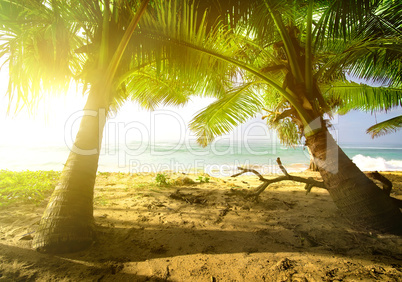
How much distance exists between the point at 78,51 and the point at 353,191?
135 inches

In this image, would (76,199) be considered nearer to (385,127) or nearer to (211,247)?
(211,247)

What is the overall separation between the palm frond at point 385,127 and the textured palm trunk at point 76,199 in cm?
918

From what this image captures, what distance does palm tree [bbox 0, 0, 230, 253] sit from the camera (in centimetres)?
166

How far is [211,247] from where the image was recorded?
1728 millimetres

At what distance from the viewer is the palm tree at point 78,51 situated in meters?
1.66

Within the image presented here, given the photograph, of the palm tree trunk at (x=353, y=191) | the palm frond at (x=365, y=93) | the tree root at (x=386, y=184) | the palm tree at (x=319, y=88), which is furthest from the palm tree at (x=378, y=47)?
the tree root at (x=386, y=184)

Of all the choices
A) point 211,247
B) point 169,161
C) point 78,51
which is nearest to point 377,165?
point 169,161

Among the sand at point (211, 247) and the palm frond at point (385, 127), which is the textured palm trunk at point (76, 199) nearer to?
the sand at point (211, 247)

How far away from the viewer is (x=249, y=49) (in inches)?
119

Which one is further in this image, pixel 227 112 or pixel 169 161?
pixel 169 161

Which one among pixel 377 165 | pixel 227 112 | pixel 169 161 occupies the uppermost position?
pixel 227 112

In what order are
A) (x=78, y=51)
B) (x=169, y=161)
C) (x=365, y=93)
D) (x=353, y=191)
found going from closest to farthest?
Result: (x=353, y=191) → (x=78, y=51) → (x=365, y=93) → (x=169, y=161)

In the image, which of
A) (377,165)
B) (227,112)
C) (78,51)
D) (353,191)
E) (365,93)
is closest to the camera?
(353,191)

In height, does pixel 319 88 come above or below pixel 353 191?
above
